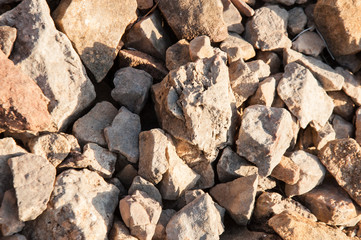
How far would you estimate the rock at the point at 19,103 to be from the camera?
2.20 meters

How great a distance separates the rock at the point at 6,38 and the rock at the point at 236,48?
1.42 metres

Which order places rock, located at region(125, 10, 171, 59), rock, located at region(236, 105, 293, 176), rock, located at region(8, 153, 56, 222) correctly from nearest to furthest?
rock, located at region(8, 153, 56, 222), rock, located at region(236, 105, 293, 176), rock, located at region(125, 10, 171, 59)

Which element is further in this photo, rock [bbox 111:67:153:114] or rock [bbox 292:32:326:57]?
rock [bbox 292:32:326:57]

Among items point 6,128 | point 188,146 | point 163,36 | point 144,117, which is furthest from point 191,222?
point 163,36

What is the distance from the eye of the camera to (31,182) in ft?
6.95

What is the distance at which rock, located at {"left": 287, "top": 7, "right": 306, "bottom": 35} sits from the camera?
332cm

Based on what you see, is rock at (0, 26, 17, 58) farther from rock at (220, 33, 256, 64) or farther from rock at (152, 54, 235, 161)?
rock at (220, 33, 256, 64)

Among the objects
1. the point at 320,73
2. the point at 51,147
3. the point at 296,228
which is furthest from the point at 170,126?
the point at 320,73

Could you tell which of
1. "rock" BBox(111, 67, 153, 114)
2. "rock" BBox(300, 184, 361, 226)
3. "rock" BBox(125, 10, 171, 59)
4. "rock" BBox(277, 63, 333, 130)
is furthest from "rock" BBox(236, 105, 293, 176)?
"rock" BBox(125, 10, 171, 59)

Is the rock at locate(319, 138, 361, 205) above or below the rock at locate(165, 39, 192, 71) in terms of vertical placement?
below

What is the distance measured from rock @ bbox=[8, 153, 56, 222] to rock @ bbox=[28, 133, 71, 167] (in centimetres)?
14

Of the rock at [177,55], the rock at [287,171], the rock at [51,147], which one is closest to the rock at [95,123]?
the rock at [51,147]

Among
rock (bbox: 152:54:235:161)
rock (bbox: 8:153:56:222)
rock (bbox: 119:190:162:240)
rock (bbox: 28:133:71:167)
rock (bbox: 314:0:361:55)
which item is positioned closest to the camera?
rock (bbox: 8:153:56:222)

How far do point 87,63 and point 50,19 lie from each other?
1.17ft
